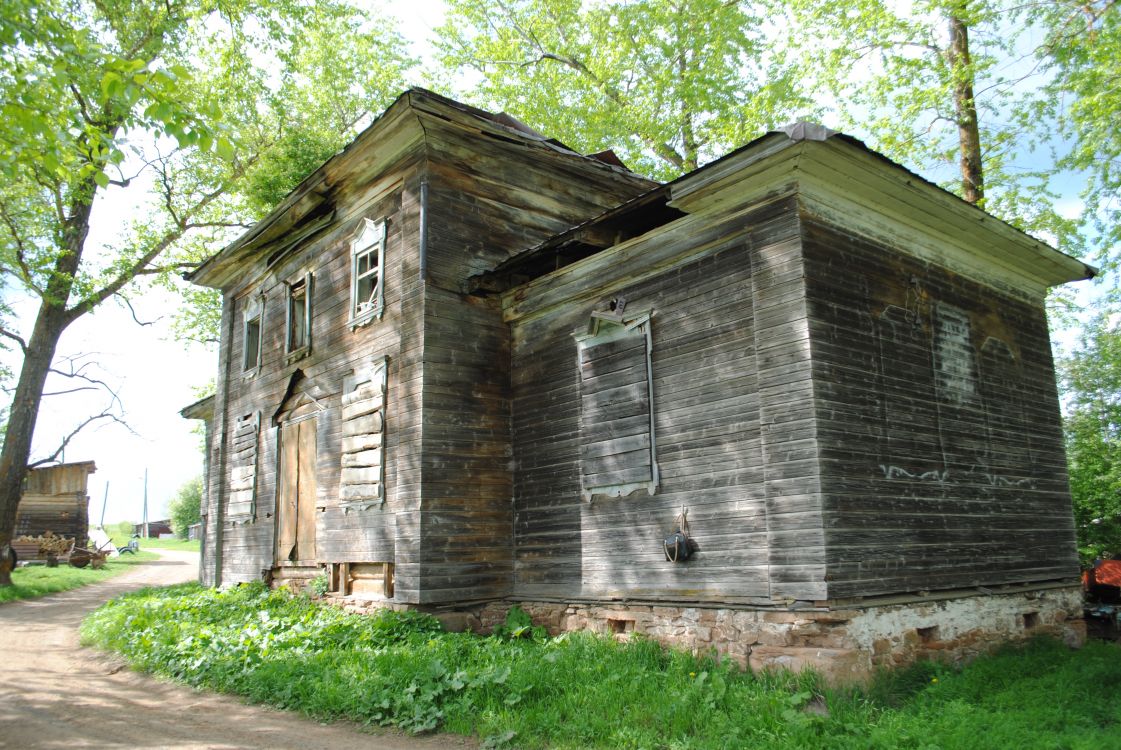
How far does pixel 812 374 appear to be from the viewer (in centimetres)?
739

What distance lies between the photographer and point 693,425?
845 cm

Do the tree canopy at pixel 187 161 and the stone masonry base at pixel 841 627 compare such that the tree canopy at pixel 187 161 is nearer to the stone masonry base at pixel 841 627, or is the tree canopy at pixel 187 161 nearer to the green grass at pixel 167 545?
the stone masonry base at pixel 841 627

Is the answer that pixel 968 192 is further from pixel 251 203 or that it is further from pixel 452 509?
pixel 251 203

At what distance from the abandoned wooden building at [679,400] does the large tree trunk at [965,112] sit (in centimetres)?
614

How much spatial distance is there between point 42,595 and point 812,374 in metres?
20.8

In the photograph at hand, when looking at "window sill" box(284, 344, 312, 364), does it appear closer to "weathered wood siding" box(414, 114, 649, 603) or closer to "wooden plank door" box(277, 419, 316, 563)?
"wooden plank door" box(277, 419, 316, 563)

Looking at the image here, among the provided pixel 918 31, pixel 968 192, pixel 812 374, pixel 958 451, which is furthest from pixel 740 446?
pixel 918 31

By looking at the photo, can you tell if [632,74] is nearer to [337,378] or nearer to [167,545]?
[337,378]

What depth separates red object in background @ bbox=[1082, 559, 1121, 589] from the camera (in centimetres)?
1255

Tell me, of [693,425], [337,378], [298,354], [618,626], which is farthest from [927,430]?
[298,354]

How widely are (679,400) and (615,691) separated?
3.12 meters

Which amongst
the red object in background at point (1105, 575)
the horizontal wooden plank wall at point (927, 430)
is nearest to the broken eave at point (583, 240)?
the horizontal wooden plank wall at point (927, 430)

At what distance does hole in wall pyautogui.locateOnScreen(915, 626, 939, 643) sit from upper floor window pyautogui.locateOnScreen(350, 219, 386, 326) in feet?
25.8

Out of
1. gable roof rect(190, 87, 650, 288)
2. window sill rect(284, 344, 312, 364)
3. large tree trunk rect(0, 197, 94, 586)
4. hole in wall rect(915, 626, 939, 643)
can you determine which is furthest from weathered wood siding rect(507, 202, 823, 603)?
large tree trunk rect(0, 197, 94, 586)
